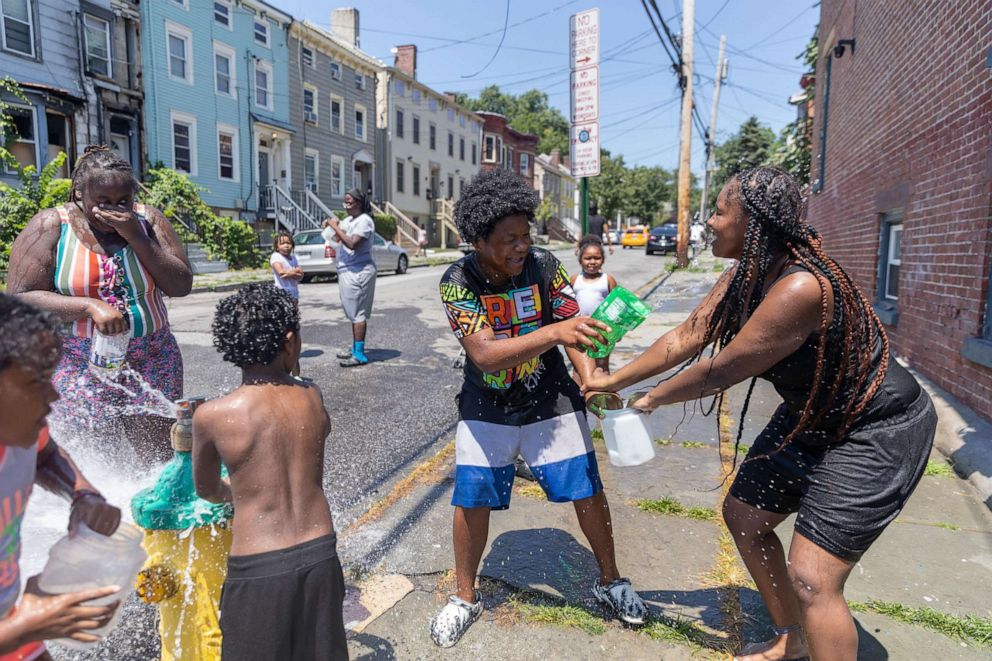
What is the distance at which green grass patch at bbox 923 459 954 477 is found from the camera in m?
4.34

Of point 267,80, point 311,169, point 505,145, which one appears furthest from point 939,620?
point 505,145

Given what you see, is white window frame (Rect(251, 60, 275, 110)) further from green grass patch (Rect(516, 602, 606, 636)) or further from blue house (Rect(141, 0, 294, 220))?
green grass patch (Rect(516, 602, 606, 636))

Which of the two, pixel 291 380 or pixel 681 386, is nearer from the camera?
pixel 291 380

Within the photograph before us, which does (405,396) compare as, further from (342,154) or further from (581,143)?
(342,154)

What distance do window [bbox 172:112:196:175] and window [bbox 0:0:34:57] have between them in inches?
181

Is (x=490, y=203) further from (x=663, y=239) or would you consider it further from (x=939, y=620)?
(x=663, y=239)

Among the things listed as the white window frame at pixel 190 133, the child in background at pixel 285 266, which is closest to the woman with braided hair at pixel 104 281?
the child in background at pixel 285 266

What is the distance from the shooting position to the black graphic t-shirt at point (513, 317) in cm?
265

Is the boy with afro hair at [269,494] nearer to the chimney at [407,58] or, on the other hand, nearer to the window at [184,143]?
the window at [184,143]

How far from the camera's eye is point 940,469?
4406mm

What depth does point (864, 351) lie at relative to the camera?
2.05 metres

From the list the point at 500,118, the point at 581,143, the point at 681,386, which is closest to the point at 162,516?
the point at 681,386

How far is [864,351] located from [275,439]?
1.76m

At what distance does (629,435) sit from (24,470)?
1.81m
